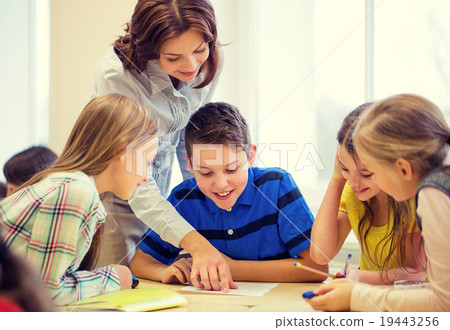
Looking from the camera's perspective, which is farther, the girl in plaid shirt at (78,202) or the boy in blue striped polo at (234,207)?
the boy in blue striped polo at (234,207)

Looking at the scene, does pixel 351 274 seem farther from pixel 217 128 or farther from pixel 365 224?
pixel 217 128

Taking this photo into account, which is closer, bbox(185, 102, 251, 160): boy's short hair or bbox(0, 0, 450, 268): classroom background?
bbox(185, 102, 251, 160): boy's short hair

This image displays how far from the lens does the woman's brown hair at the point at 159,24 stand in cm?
98

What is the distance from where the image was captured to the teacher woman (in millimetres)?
989

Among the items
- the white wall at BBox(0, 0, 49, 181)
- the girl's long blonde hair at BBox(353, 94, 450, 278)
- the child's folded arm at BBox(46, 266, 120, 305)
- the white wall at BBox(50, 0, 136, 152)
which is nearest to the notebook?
the child's folded arm at BBox(46, 266, 120, 305)

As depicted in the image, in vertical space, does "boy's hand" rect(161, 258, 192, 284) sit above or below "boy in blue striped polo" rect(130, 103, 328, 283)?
below

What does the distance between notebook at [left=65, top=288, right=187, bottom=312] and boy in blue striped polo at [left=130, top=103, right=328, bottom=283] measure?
20cm

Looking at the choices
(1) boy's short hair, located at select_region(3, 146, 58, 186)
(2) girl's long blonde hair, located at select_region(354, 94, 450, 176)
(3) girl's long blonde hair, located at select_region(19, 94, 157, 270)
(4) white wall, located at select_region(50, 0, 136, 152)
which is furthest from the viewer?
(4) white wall, located at select_region(50, 0, 136, 152)

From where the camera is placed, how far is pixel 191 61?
40.4 inches

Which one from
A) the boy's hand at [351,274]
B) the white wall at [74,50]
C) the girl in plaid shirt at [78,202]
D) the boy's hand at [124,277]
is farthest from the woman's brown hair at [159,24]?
the white wall at [74,50]

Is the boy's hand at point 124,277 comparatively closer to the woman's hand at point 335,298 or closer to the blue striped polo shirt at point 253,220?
the blue striped polo shirt at point 253,220

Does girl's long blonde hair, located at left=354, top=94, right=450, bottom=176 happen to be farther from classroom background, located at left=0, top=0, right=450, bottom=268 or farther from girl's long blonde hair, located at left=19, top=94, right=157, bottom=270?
classroom background, located at left=0, top=0, right=450, bottom=268

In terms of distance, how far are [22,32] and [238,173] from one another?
1006mm

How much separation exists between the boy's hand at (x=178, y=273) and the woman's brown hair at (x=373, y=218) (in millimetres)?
372
